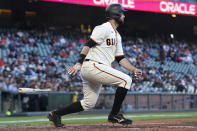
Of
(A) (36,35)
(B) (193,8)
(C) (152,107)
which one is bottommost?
(C) (152,107)

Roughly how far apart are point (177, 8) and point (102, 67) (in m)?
21.6

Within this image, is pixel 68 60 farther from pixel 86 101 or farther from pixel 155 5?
pixel 86 101

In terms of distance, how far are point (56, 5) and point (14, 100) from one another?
497 inches

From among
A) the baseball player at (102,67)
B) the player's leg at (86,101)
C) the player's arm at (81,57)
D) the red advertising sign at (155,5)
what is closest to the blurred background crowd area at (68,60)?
the red advertising sign at (155,5)

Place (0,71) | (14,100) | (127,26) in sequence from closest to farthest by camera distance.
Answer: (14,100), (0,71), (127,26)

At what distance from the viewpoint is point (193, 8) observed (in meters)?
28.5

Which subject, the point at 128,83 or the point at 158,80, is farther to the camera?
the point at 158,80

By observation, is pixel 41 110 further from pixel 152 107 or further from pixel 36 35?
pixel 36 35

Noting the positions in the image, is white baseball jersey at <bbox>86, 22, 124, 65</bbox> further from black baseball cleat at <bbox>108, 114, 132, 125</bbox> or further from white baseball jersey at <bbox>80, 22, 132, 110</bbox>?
black baseball cleat at <bbox>108, 114, 132, 125</bbox>

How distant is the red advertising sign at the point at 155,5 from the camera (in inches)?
925

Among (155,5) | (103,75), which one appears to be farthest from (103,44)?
(155,5)

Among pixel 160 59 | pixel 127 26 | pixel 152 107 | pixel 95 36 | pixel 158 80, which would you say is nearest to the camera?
pixel 95 36

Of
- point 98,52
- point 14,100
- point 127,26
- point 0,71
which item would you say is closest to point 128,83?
point 98,52

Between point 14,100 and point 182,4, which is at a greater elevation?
point 182,4
